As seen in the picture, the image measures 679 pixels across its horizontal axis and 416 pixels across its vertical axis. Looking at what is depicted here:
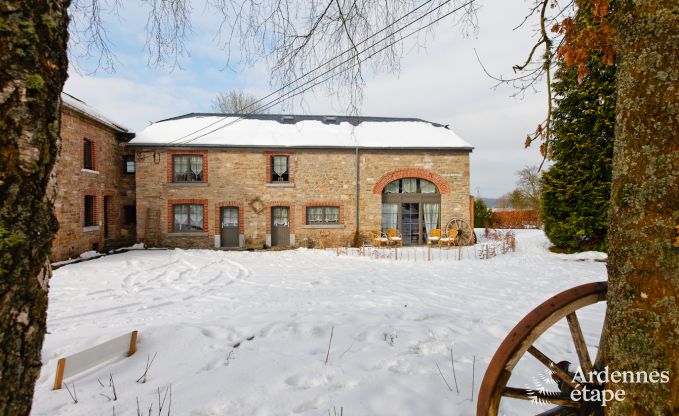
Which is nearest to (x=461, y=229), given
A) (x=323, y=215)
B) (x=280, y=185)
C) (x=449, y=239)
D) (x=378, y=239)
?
(x=449, y=239)

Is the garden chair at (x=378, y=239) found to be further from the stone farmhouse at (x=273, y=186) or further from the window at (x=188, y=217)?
the window at (x=188, y=217)

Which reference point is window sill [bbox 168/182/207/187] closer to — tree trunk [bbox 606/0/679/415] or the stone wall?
the stone wall

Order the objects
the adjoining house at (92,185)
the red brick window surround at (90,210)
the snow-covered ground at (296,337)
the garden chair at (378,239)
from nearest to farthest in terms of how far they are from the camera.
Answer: the snow-covered ground at (296,337), the adjoining house at (92,185), the red brick window surround at (90,210), the garden chair at (378,239)

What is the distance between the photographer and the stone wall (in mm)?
12945

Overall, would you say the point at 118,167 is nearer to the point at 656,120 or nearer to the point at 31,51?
the point at 31,51

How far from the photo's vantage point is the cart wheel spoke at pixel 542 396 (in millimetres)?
1512

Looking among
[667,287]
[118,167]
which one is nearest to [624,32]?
[667,287]

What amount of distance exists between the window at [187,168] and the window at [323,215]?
507 centimetres

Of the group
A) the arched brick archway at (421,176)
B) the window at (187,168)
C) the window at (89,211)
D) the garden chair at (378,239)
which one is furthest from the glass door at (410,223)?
the window at (89,211)

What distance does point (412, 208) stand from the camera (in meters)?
13.9

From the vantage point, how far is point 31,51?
923 millimetres

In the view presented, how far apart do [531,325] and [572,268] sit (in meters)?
8.79

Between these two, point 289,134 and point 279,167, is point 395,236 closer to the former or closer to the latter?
point 279,167

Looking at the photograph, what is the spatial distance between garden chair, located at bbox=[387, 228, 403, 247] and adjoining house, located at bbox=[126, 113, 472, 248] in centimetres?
36
